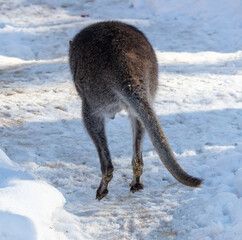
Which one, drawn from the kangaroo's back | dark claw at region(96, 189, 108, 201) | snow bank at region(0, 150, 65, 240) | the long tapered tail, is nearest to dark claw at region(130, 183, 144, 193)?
A: dark claw at region(96, 189, 108, 201)

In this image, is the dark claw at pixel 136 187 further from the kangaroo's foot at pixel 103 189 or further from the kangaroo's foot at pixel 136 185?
the kangaroo's foot at pixel 103 189

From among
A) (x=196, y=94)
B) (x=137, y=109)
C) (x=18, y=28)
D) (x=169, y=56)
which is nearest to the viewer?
(x=137, y=109)

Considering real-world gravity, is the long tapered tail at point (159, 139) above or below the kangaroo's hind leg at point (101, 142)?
above

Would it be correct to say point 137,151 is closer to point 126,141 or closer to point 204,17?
point 126,141

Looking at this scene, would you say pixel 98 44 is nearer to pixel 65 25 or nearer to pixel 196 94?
pixel 196 94

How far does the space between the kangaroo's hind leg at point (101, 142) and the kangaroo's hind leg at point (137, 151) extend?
32 cm

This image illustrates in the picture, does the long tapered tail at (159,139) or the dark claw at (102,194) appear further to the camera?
the dark claw at (102,194)

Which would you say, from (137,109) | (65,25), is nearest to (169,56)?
(65,25)

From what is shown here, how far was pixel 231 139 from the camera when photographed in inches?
221

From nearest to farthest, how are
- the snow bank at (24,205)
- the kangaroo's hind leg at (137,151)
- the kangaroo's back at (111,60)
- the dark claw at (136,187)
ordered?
the snow bank at (24,205) → the kangaroo's back at (111,60) → the kangaroo's hind leg at (137,151) → the dark claw at (136,187)

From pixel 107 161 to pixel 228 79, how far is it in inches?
160

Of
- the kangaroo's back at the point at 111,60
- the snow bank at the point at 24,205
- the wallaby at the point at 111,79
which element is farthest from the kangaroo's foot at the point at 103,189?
the kangaroo's back at the point at 111,60

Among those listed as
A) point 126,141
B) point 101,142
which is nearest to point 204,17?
point 126,141

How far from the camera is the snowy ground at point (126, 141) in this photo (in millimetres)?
3746
